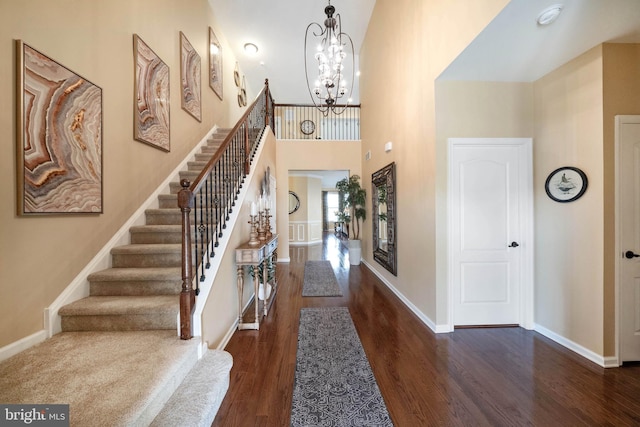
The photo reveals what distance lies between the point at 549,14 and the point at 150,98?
4.19 m

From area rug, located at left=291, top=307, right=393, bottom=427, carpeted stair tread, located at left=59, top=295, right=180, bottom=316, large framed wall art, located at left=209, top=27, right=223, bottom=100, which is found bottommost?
area rug, located at left=291, top=307, right=393, bottom=427

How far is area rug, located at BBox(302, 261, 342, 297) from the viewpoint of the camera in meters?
3.89

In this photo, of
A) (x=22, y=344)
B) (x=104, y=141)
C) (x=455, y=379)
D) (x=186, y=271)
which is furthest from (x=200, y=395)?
(x=104, y=141)

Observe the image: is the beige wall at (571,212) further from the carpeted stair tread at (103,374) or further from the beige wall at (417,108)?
the carpeted stair tread at (103,374)

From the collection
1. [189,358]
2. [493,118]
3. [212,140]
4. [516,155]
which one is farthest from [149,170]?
[516,155]

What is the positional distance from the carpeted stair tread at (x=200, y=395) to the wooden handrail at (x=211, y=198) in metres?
0.28

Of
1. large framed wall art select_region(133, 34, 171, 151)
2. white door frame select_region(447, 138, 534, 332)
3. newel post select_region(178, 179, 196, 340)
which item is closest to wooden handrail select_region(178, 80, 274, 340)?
newel post select_region(178, 179, 196, 340)

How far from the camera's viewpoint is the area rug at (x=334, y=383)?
1.56m

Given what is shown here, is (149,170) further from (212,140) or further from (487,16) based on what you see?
(487,16)

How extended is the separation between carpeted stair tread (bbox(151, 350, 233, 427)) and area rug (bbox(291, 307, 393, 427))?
0.52 metres

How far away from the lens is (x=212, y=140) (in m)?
4.96

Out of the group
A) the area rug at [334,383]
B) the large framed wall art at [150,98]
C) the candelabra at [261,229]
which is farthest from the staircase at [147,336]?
the large framed wall art at [150,98]

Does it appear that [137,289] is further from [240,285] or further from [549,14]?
[549,14]

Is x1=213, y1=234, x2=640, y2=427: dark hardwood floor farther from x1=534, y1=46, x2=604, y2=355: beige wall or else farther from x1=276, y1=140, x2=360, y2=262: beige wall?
x1=276, y1=140, x2=360, y2=262: beige wall
